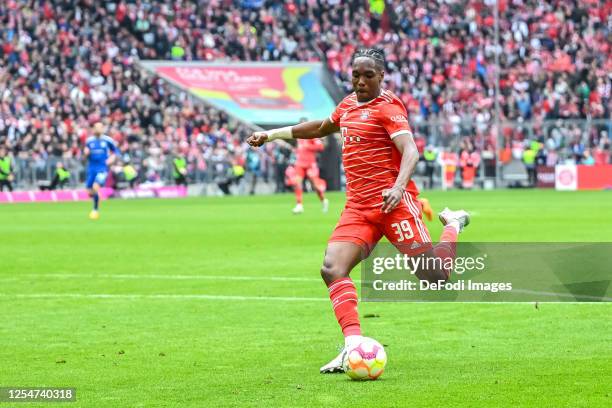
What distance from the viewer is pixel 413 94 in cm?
5478

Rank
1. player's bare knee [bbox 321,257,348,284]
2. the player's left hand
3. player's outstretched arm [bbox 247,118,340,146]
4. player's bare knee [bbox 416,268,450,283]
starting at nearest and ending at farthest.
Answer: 1. the player's left hand
2. player's bare knee [bbox 321,257,348,284]
3. player's bare knee [bbox 416,268,450,283]
4. player's outstretched arm [bbox 247,118,340,146]

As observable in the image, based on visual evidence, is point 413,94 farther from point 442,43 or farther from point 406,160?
point 406,160

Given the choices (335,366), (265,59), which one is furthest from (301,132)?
(265,59)

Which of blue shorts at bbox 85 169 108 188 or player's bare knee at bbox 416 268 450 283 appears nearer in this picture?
player's bare knee at bbox 416 268 450 283

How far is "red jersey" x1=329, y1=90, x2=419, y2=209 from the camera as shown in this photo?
31.0ft

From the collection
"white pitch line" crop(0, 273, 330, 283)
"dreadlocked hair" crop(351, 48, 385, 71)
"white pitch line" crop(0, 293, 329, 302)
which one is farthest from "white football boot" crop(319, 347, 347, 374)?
"white pitch line" crop(0, 273, 330, 283)

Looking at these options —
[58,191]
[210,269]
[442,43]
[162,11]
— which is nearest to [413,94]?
[442,43]

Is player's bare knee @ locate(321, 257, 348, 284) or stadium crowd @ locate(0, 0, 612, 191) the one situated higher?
player's bare knee @ locate(321, 257, 348, 284)

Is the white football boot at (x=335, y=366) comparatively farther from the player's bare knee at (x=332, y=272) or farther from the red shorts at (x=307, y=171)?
the red shorts at (x=307, y=171)

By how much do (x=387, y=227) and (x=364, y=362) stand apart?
3.88 feet

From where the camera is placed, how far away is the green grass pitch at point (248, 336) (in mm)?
8305

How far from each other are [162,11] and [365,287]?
147 feet

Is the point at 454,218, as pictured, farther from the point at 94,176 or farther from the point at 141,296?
the point at 94,176

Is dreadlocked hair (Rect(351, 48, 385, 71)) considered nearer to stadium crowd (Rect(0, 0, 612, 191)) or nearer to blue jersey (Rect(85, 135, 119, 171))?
blue jersey (Rect(85, 135, 119, 171))
